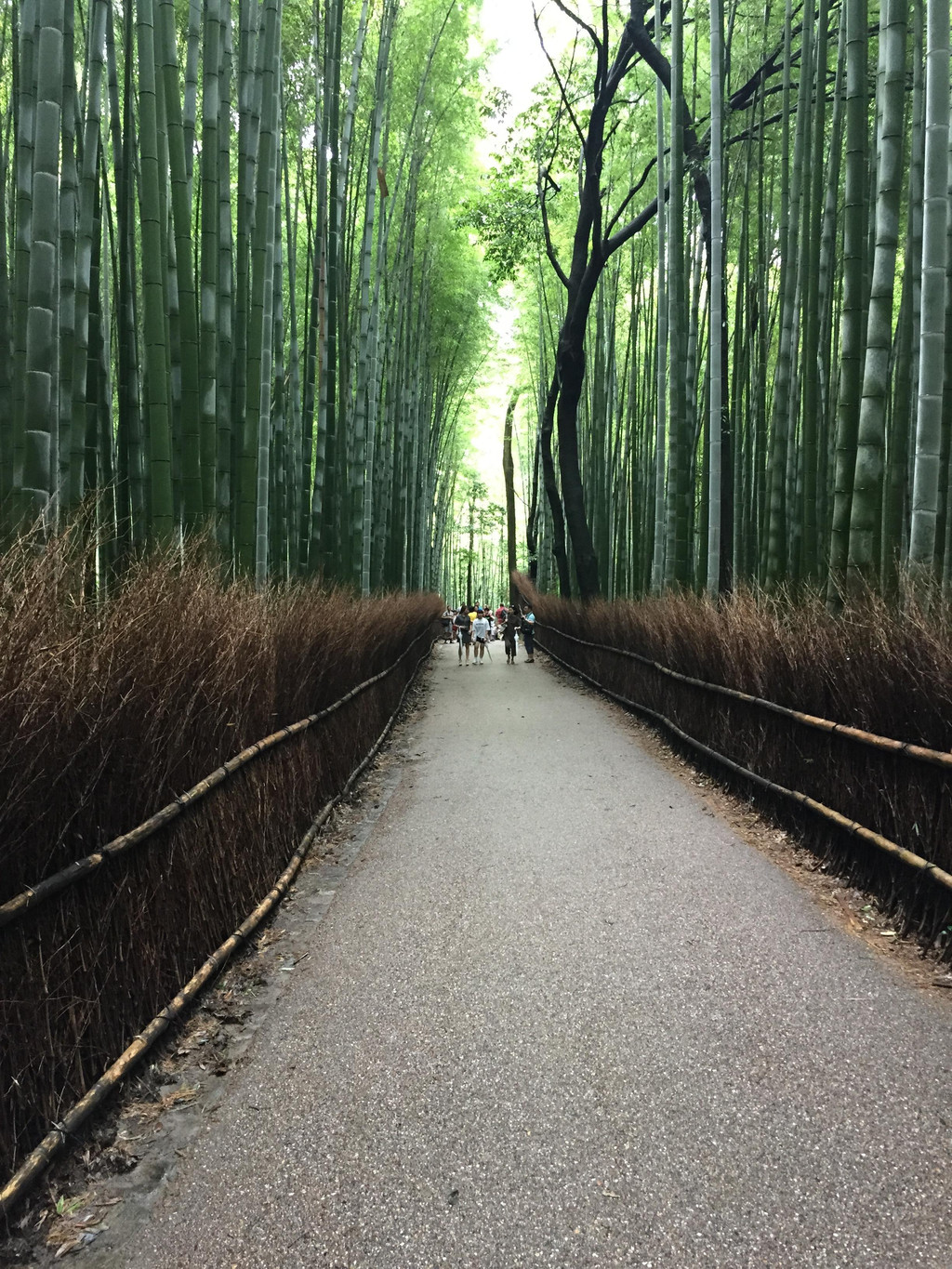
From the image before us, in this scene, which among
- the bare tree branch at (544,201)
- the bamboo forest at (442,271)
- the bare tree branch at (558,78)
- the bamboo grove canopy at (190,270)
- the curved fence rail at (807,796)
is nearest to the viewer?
the curved fence rail at (807,796)

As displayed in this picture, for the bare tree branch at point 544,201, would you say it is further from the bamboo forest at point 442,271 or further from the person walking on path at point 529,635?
the person walking on path at point 529,635

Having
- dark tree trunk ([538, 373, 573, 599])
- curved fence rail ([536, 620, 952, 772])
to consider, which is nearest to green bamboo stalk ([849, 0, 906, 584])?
curved fence rail ([536, 620, 952, 772])

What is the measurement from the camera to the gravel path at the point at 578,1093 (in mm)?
1265

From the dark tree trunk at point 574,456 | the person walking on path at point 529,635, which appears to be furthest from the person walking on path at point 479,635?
the dark tree trunk at point 574,456

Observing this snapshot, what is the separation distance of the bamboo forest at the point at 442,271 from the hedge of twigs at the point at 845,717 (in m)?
0.39

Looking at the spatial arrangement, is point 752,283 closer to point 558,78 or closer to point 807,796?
point 558,78

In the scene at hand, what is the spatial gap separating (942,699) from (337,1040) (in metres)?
1.72

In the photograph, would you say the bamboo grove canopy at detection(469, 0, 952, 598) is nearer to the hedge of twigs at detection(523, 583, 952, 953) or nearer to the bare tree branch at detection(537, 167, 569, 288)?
the bare tree branch at detection(537, 167, 569, 288)

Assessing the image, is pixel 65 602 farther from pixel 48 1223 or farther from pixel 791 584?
pixel 791 584

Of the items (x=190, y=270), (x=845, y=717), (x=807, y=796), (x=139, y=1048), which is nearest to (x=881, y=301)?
(x=845, y=717)

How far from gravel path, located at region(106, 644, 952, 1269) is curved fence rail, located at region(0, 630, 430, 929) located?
0.51 m

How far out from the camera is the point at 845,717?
292cm

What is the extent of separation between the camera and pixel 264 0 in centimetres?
389

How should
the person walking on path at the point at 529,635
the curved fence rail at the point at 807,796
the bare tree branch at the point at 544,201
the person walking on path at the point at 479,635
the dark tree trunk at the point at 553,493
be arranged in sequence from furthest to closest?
the person walking on path at the point at 529,635 < the person walking on path at the point at 479,635 < the dark tree trunk at the point at 553,493 < the bare tree branch at the point at 544,201 < the curved fence rail at the point at 807,796
